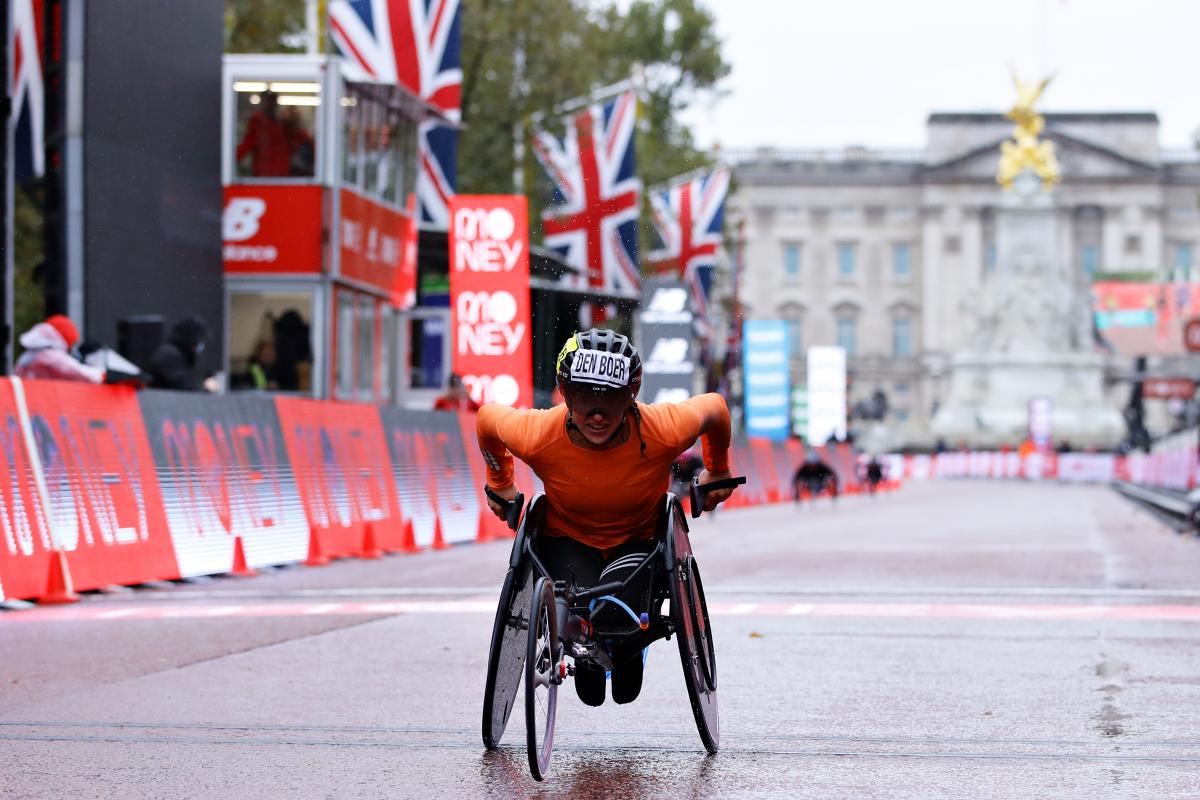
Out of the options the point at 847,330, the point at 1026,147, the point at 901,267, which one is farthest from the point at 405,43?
the point at 847,330

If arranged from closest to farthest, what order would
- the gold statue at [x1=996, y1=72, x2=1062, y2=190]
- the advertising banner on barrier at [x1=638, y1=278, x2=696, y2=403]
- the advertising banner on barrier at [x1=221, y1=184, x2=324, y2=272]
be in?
1. the advertising banner on barrier at [x1=221, y1=184, x2=324, y2=272]
2. the advertising banner on barrier at [x1=638, y1=278, x2=696, y2=403]
3. the gold statue at [x1=996, y1=72, x2=1062, y2=190]

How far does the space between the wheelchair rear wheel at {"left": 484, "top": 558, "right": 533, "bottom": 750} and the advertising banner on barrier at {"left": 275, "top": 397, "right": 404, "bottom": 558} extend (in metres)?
10.4

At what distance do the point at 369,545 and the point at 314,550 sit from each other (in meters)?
1.16

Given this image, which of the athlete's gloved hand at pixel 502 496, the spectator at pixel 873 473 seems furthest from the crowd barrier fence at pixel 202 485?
the spectator at pixel 873 473

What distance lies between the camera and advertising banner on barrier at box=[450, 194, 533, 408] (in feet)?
79.0

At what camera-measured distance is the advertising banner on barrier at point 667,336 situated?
32.3m

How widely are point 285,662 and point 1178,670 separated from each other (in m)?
4.21

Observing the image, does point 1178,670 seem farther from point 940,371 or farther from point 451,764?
point 940,371

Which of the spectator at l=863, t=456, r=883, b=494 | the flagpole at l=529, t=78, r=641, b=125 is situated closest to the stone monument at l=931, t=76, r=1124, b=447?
the spectator at l=863, t=456, r=883, b=494

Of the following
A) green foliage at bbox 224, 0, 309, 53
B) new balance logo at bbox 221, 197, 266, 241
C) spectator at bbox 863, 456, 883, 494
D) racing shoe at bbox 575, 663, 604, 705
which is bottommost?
spectator at bbox 863, 456, 883, 494

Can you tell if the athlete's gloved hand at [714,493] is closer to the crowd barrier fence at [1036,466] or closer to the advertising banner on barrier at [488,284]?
the advertising banner on barrier at [488,284]

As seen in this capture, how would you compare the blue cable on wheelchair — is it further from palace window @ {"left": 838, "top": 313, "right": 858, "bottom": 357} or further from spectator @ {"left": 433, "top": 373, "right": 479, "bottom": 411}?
palace window @ {"left": 838, "top": 313, "right": 858, "bottom": 357}

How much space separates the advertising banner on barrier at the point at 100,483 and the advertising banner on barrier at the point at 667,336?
60.2 feet

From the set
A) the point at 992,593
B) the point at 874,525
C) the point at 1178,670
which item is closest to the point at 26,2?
the point at 992,593
